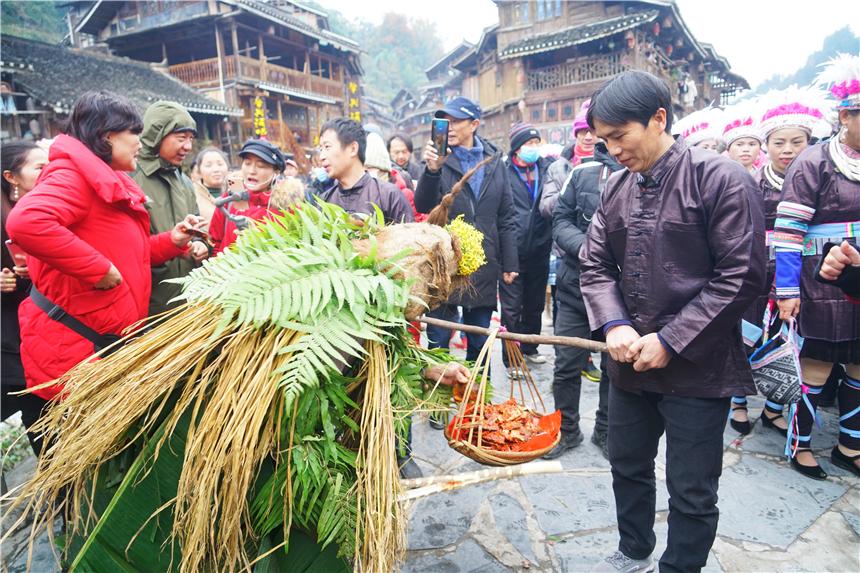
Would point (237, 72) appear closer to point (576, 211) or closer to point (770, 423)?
point (576, 211)

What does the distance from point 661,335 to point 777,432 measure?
2.96m

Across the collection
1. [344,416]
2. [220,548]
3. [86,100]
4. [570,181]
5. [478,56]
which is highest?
[478,56]

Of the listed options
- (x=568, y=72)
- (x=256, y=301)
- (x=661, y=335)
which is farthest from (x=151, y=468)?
(x=568, y=72)

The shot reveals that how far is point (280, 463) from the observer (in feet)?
5.15

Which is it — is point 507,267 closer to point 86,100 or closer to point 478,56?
point 86,100

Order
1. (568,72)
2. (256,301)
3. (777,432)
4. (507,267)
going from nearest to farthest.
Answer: (256,301) < (777,432) < (507,267) < (568,72)

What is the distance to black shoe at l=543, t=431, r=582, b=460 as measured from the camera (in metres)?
3.73

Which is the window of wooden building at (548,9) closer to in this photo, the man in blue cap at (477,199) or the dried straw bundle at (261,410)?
the man in blue cap at (477,199)

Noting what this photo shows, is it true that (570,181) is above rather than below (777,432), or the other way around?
above

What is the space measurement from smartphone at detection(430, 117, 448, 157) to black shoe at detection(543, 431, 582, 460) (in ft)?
7.63

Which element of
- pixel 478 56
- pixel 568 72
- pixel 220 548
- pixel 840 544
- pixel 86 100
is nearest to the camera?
pixel 220 548

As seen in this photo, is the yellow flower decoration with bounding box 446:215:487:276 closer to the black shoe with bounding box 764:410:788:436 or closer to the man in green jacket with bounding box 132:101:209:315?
the man in green jacket with bounding box 132:101:209:315

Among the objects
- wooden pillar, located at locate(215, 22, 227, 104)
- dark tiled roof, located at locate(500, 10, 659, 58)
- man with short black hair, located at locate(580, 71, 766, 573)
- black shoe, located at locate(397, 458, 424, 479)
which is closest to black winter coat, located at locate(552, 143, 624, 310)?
man with short black hair, located at locate(580, 71, 766, 573)

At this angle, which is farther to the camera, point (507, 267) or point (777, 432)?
point (507, 267)
